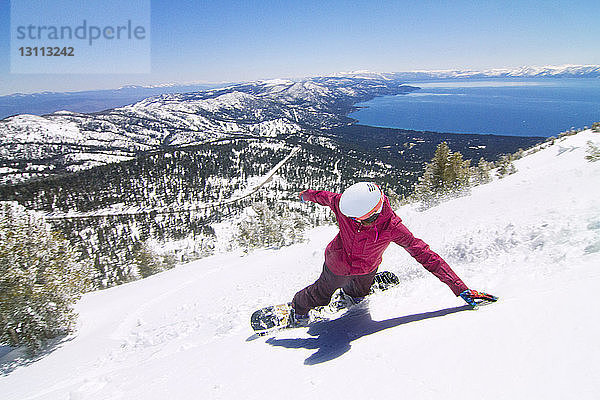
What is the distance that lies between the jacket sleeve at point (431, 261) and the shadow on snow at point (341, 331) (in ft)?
1.07

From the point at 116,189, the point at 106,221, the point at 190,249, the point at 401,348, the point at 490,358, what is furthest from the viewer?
the point at 116,189

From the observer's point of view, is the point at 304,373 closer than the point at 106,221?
Yes

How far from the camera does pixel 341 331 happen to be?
457 centimetres

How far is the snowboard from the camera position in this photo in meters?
5.58

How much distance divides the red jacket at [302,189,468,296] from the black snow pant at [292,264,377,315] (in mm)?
247

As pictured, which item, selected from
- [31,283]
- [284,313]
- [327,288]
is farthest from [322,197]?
[31,283]

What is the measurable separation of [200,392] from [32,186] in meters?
230

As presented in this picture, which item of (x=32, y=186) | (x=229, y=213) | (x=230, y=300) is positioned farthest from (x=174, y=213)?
(x=230, y=300)

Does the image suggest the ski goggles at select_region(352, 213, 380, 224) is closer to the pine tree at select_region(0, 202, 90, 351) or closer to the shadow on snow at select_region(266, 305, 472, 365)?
the shadow on snow at select_region(266, 305, 472, 365)

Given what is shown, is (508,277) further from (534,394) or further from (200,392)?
(200,392)

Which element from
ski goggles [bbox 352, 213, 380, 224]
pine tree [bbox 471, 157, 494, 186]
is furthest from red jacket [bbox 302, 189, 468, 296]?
pine tree [bbox 471, 157, 494, 186]

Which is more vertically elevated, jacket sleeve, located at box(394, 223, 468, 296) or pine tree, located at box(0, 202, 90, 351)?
jacket sleeve, located at box(394, 223, 468, 296)

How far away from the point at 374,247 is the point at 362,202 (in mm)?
952

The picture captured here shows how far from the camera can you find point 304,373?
337 cm
